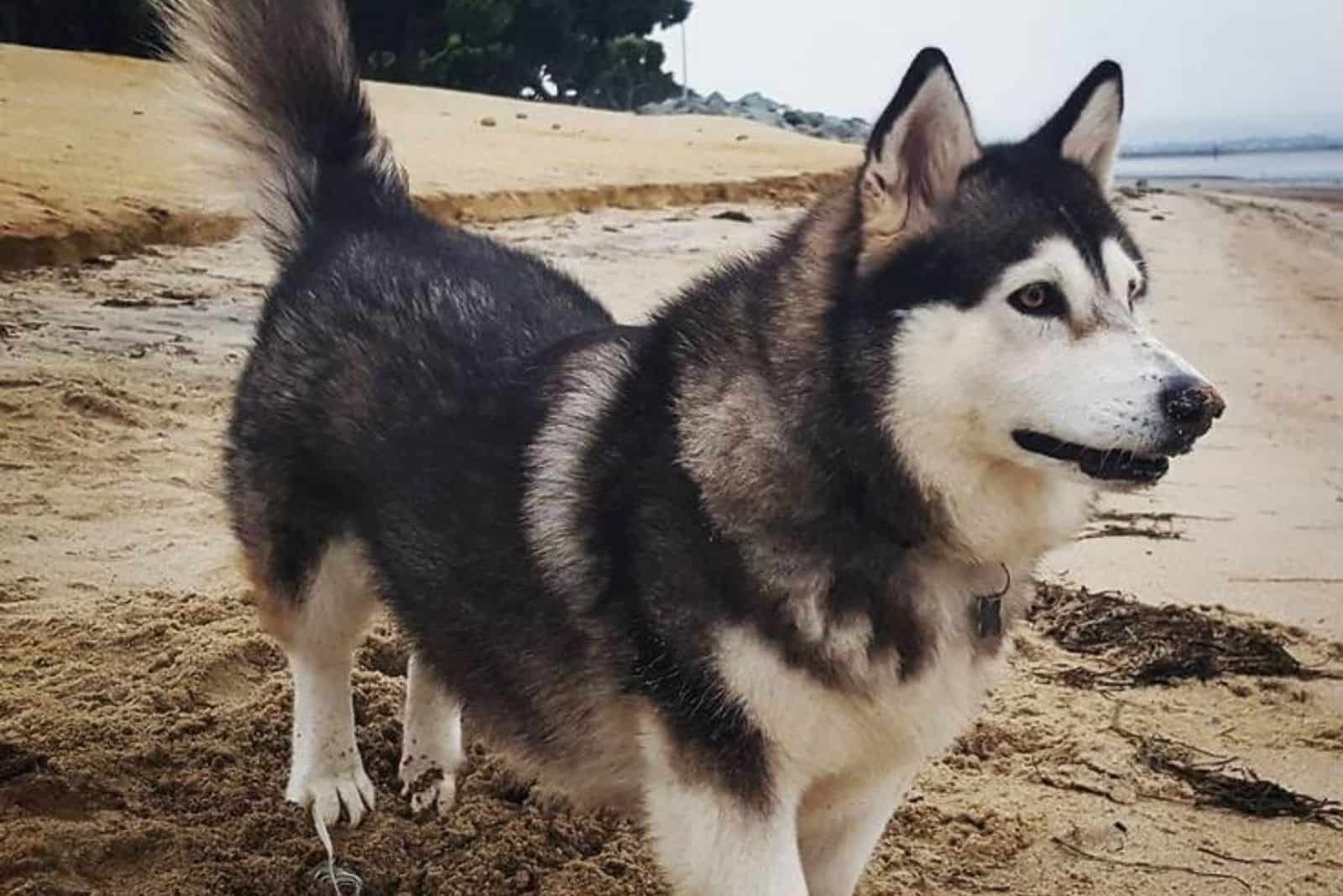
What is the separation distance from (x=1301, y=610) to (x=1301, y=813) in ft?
4.03

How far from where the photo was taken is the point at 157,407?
5855 millimetres

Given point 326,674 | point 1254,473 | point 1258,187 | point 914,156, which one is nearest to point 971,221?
point 914,156

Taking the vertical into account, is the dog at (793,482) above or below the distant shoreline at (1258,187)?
above

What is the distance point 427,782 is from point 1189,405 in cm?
203

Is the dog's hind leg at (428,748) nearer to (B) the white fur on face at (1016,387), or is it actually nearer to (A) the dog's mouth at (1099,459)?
(B) the white fur on face at (1016,387)

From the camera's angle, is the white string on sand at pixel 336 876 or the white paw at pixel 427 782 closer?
the white string on sand at pixel 336 876

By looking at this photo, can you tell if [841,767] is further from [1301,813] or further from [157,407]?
[157,407]

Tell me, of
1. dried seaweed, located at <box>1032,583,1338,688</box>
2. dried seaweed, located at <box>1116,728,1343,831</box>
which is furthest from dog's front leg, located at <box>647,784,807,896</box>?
dried seaweed, located at <box>1032,583,1338,688</box>

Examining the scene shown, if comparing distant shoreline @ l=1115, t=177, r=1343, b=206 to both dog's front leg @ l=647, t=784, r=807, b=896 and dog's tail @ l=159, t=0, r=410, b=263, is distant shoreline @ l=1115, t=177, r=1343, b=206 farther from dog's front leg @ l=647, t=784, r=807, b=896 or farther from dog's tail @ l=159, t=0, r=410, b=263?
dog's front leg @ l=647, t=784, r=807, b=896

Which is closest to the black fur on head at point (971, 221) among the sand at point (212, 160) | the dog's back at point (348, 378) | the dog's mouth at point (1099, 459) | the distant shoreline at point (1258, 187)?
the dog's mouth at point (1099, 459)

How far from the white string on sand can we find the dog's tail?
1.43 meters

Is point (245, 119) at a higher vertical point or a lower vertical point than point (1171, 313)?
higher

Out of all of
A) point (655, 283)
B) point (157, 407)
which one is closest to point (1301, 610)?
point (157, 407)

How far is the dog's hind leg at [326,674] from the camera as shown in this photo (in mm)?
3438
